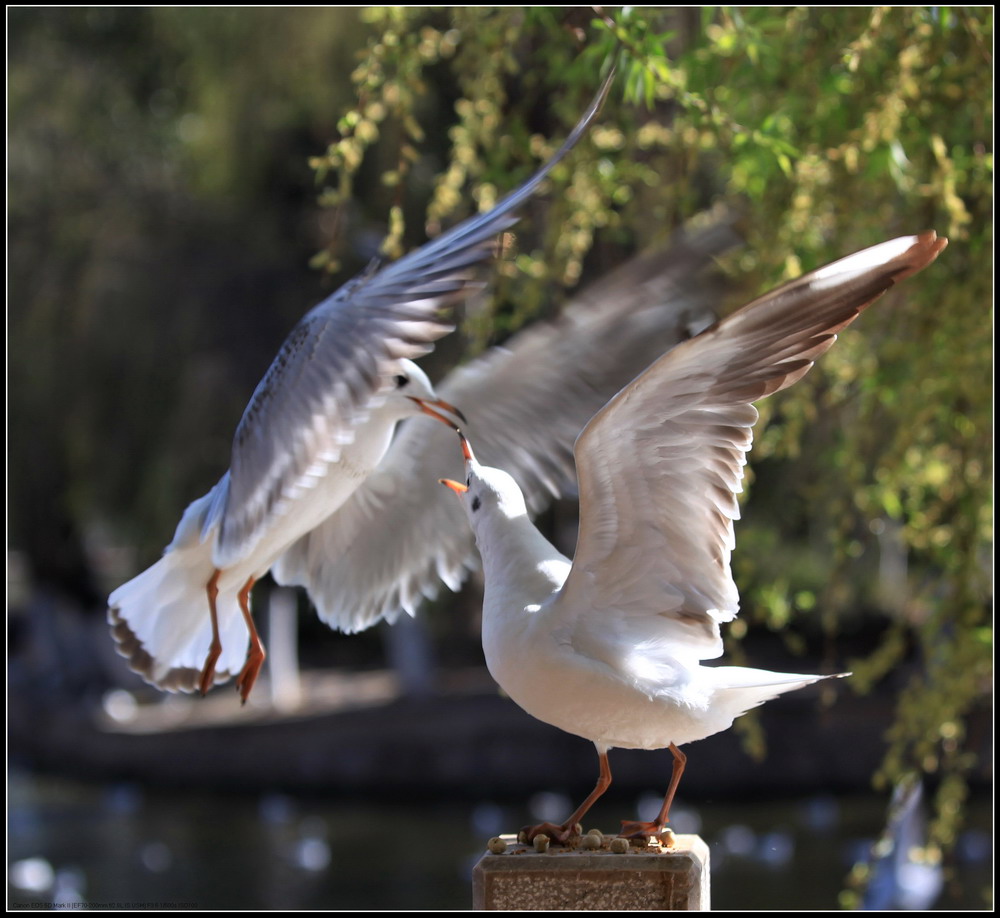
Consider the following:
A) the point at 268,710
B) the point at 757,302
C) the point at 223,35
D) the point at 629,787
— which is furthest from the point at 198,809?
the point at 757,302

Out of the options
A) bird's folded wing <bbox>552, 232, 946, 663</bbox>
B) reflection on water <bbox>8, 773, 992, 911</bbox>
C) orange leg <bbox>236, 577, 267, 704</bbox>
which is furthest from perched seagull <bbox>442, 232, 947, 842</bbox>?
reflection on water <bbox>8, 773, 992, 911</bbox>

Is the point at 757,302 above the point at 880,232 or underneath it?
underneath

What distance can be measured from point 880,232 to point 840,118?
341 mm

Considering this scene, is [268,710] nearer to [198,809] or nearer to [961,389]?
[198,809]

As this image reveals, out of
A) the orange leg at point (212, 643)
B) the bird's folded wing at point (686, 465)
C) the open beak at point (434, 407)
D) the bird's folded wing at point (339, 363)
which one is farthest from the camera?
the orange leg at point (212, 643)

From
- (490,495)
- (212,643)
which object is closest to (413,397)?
(490,495)

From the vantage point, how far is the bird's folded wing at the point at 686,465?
1.44m

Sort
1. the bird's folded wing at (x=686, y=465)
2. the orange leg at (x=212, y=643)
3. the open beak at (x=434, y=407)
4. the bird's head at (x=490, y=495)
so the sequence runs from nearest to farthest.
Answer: the bird's folded wing at (x=686, y=465) → the bird's head at (x=490, y=495) → the open beak at (x=434, y=407) → the orange leg at (x=212, y=643)

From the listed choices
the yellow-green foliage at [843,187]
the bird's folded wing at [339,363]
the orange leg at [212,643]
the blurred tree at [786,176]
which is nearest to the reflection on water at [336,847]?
the blurred tree at [786,176]

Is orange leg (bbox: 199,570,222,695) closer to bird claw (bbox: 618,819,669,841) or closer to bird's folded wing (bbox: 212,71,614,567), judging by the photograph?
bird's folded wing (bbox: 212,71,614,567)

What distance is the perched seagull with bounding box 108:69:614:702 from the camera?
1811 mm

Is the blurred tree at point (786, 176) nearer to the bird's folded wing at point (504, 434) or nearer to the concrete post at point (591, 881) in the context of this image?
the bird's folded wing at point (504, 434)

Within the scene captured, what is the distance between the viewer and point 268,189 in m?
8.70

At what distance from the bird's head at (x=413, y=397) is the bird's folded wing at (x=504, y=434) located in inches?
6.0
